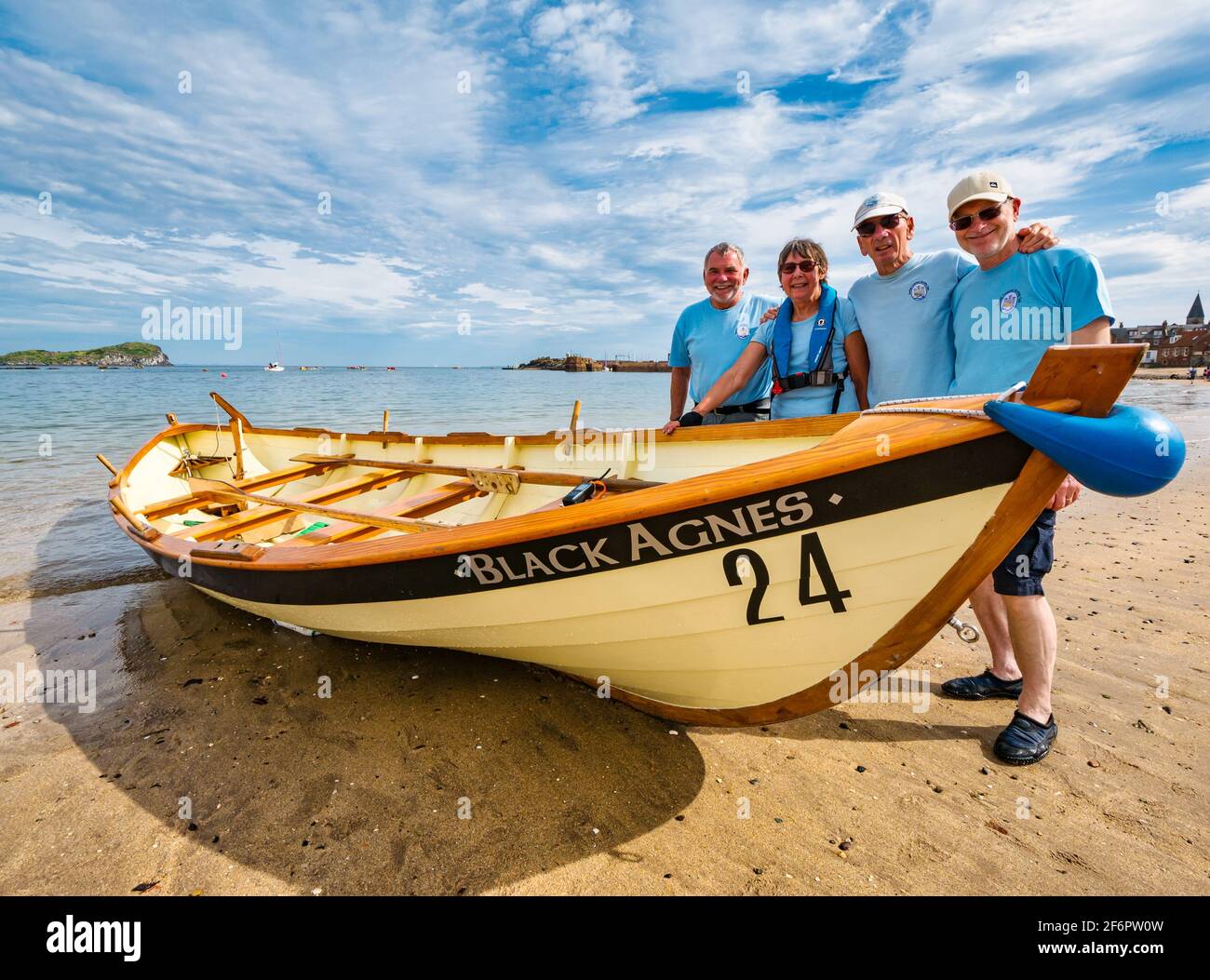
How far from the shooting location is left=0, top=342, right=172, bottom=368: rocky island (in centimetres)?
11850

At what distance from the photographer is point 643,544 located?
85.7 inches

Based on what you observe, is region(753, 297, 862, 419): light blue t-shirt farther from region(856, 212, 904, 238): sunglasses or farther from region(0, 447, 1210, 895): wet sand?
region(0, 447, 1210, 895): wet sand

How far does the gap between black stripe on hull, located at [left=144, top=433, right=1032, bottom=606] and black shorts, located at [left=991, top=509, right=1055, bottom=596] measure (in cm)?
112

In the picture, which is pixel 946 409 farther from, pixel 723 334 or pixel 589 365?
pixel 589 365

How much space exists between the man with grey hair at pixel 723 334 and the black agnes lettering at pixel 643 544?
2.26m

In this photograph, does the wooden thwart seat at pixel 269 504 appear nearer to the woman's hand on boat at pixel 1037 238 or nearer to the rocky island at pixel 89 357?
the woman's hand on boat at pixel 1037 238

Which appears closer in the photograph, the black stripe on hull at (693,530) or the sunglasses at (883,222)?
the black stripe on hull at (693,530)

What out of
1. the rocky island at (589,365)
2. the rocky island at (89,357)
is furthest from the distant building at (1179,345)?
the rocky island at (89,357)

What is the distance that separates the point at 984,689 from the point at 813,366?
2229 mm

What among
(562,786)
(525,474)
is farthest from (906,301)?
(562,786)

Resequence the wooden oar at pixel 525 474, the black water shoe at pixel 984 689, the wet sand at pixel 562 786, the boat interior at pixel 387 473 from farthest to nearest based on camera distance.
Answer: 1. the boat interior at pixel 387 473
2. the wooden oar at pixel 525 474
3. the black water shoe at pixel 984 689
4. the wet sand at pixel 562 786

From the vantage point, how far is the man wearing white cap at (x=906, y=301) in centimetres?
302

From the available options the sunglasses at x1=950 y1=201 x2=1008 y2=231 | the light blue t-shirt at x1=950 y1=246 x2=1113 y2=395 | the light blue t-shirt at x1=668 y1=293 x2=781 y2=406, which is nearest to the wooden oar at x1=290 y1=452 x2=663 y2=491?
the light blue t-shirt at x1=668 y1=293 x2=781 y2=406
